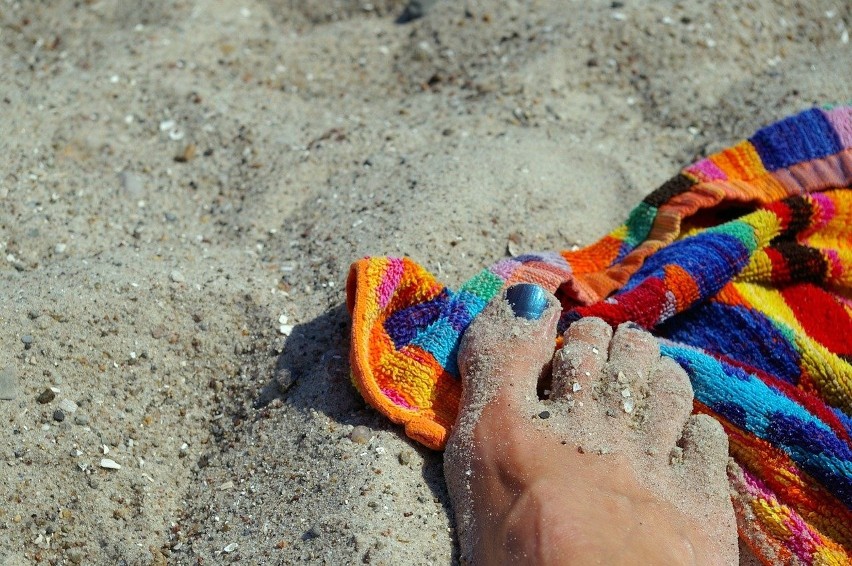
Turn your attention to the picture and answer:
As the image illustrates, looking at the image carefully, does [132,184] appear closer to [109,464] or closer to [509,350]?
[109,464]

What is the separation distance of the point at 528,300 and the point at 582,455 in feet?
1.24

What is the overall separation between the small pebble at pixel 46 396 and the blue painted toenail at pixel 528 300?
3.34 ft

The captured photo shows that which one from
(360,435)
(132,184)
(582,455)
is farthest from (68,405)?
(582,455)

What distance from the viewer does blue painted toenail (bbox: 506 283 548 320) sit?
1.95 m

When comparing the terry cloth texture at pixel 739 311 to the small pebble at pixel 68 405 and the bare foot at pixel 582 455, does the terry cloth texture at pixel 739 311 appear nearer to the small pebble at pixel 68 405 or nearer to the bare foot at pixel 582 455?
the bare foot at pixel 582 455

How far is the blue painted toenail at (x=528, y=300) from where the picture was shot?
1.95m

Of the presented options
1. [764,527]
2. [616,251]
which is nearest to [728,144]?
[616,251]

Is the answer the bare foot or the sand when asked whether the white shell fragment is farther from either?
the bare foot

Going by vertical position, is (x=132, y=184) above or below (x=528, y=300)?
below

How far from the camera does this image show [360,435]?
1.88 meters

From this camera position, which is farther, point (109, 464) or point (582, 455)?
point (109, 464)

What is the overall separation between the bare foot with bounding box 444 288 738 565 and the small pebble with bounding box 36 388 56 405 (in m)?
0.87

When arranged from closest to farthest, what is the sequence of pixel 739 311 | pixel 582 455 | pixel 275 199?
pixel 582 455 → pixel 739 311 → pixel 275 199

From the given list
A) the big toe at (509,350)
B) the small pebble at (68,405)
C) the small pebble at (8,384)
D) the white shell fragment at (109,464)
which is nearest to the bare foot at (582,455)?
the big toe at (509,350)
